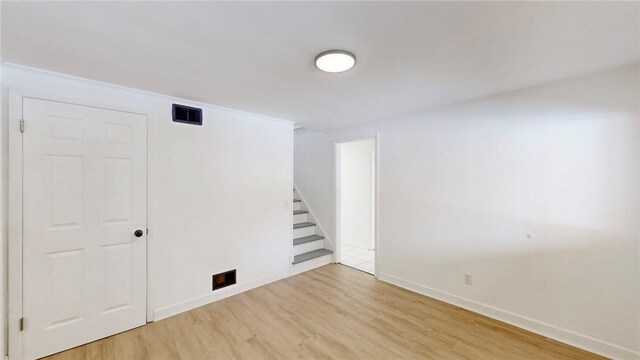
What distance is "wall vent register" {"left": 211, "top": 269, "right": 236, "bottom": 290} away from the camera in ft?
9.48

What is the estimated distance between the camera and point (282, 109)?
2.99m

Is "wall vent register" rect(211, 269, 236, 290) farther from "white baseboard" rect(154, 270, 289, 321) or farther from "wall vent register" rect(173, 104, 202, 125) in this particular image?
"wall vent register" rect(173, 104, 202, 125)

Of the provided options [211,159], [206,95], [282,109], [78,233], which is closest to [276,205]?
[211,159]

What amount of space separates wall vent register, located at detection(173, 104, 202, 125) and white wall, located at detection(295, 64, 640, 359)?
8.46 ft

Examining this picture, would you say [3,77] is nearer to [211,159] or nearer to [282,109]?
[211,159]

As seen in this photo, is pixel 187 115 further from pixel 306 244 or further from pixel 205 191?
pixel 306 244

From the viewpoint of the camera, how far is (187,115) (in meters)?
2.66

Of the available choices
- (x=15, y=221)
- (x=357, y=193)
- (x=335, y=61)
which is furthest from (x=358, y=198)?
(x=15, y=221)

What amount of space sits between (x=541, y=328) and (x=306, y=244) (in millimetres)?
2945

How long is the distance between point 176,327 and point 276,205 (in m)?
1.73

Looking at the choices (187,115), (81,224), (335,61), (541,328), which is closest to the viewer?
(335,61)

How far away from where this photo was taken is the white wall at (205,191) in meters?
2.33

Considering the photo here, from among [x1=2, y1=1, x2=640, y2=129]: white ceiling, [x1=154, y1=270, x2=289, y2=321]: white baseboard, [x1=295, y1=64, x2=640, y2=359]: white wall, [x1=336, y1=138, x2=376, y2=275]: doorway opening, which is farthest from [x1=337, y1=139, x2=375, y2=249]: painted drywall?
[x1=2, y1=1, x2=640, y2=129]: white ceiling

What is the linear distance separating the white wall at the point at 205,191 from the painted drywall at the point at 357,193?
213 cm
